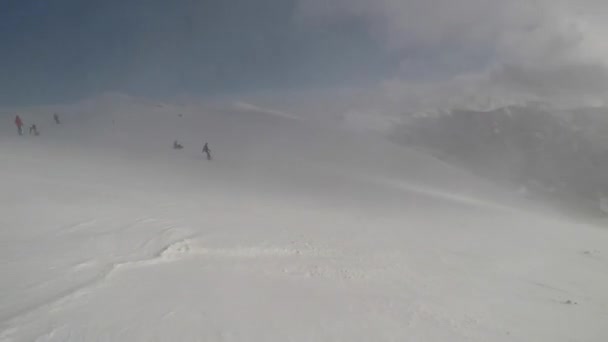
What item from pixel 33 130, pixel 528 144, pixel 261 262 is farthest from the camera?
pixel 528 144

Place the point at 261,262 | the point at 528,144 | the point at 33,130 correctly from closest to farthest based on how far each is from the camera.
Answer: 1. the point at 261,262
2. the point at 33,130
3. the point at 528,144

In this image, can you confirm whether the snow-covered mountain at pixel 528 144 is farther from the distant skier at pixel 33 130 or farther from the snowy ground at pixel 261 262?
the distant skier at pixel 33 130

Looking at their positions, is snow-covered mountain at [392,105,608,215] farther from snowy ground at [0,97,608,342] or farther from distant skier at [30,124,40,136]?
distant skier at [30,124,40,136]

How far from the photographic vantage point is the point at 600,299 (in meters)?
8.45

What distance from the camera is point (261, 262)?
24.6 ft

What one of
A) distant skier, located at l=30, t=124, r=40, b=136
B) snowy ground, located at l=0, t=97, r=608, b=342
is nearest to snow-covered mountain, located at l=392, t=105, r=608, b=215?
snowy ground, located at l=0, t=97, r=608, b=342

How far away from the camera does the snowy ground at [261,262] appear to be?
508 cm

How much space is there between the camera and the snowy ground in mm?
5078

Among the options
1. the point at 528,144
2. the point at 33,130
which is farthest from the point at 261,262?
the point at 528,144

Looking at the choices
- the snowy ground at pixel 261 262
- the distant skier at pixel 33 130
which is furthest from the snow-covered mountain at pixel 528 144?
the distant skier at pixel 33 130

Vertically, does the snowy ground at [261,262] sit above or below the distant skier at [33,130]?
below

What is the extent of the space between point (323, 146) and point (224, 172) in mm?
14395

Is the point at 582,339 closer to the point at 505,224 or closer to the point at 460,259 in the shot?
the point at 460,259

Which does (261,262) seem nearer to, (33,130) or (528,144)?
(33,130)
